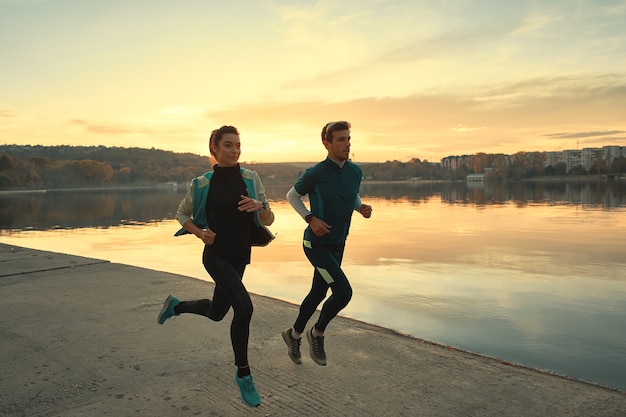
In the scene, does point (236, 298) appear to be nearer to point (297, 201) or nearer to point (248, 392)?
point (248, 392)

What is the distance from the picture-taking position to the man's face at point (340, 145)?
452 cm

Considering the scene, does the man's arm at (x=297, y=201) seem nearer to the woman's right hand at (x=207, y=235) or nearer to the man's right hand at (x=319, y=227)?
the man's right hand at (x=319, y=227)

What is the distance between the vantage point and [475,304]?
308 inches

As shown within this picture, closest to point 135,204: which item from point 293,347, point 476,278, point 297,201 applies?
point 476,278

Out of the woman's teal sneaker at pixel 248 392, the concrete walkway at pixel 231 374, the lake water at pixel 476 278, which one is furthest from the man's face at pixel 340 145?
the lake water at pixel 476 278

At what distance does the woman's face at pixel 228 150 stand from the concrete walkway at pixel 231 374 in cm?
174

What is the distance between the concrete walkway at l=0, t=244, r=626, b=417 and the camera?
353 cm

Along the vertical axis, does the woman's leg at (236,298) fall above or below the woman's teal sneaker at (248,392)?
above

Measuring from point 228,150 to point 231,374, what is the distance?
6.00 feet

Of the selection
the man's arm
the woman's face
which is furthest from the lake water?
the woman's face

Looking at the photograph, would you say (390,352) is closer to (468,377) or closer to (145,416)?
(468,377)

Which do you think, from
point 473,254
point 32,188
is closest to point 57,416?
point 473,254

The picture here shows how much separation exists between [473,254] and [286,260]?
4893 millimetres

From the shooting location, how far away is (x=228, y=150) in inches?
161
